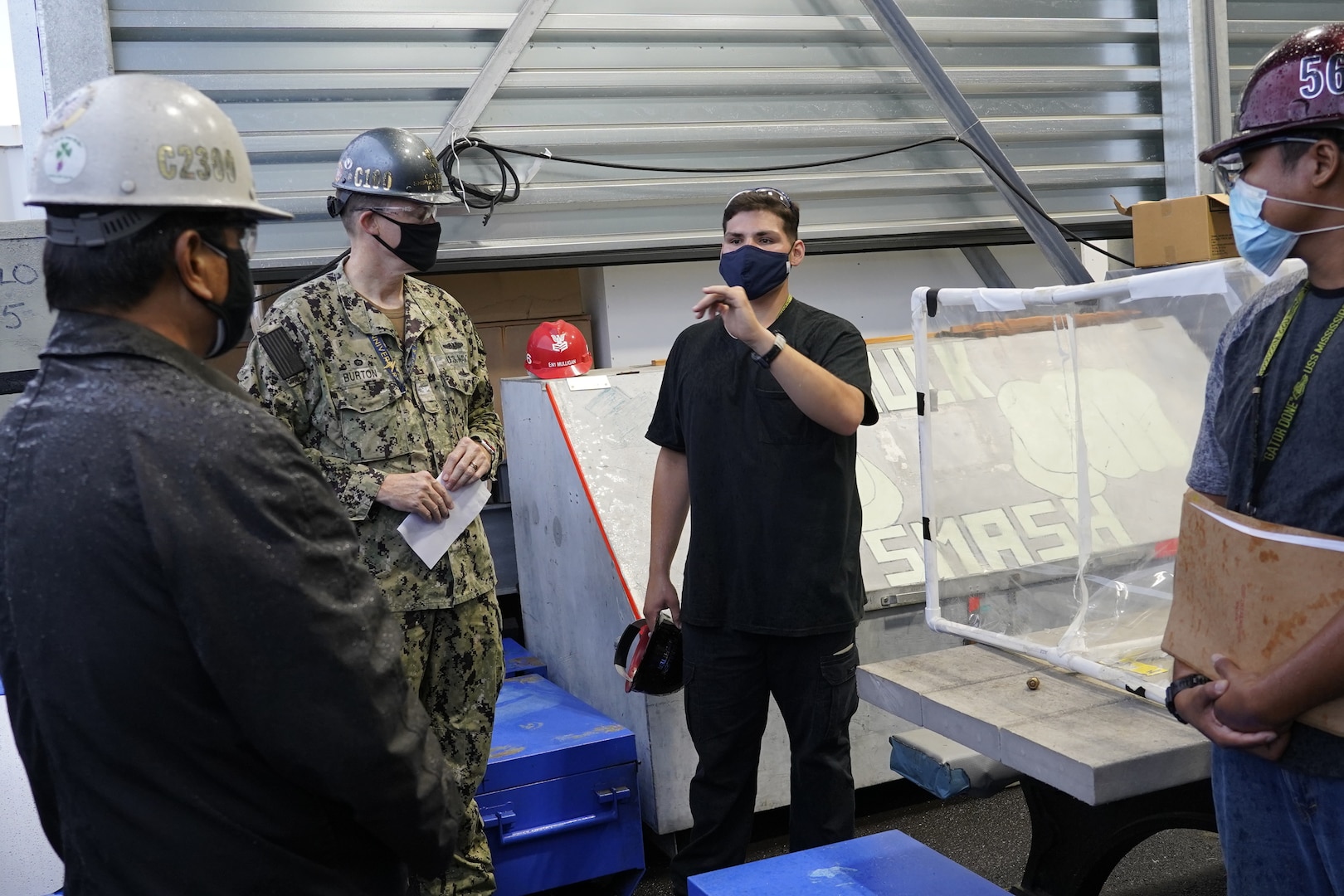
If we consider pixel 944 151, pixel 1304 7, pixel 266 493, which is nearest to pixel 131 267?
pixel 266 493

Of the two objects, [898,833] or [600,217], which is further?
[600,217]

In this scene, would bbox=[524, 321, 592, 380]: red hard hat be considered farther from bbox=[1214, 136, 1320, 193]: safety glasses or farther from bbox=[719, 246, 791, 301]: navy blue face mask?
bbox=[1214, 136, 1320, 193]: safety glasses

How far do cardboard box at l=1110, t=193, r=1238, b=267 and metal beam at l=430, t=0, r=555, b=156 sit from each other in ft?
8.92

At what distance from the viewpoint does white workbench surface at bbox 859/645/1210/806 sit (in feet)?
6.48

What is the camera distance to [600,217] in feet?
16.6

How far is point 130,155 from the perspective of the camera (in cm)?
118

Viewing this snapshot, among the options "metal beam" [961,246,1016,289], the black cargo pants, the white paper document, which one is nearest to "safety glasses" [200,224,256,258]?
the white paper document

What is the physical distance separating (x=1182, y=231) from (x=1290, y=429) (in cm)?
348

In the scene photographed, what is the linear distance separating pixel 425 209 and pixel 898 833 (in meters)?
1.86

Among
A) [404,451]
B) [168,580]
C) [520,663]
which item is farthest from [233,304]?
[520,663]

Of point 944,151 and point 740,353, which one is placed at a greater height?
point 944,151

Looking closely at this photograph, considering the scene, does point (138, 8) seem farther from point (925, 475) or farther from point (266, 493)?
point (266, 493)

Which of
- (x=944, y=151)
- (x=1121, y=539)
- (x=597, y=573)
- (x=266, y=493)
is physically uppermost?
(x=944, y=151)

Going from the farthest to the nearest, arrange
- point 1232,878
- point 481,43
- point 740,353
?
point 481,43
point 740,353
point 1232,878
